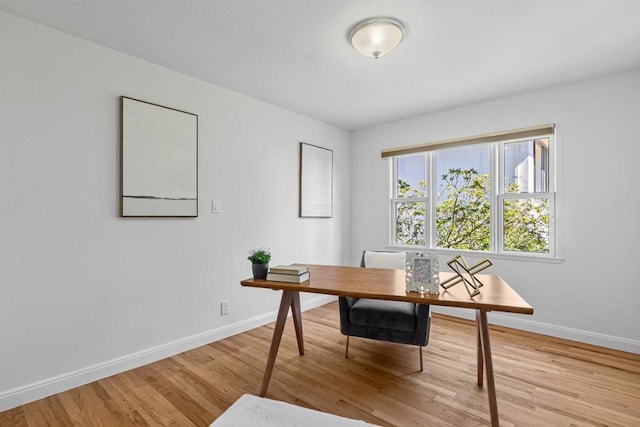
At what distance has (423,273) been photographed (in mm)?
1750

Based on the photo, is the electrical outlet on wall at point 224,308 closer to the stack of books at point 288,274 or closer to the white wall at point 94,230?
the white wall at point 94,230

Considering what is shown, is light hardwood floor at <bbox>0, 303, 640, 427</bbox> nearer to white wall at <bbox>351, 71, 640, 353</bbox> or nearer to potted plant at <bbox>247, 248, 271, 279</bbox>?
white wall at <bbox>351, 71, 640, 353</bbox>

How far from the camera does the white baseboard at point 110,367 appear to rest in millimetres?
1937

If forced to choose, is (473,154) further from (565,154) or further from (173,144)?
(173,144)

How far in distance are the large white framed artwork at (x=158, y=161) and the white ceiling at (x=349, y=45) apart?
43cm

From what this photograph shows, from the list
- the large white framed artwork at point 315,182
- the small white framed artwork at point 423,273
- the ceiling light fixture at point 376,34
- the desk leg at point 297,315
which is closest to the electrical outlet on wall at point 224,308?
the desk leg at point 297,315

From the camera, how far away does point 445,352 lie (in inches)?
105

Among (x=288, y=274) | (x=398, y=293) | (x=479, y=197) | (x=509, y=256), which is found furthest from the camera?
(x=479, y=197)

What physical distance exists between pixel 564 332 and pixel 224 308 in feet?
10.6

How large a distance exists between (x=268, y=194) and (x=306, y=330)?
4.89ft

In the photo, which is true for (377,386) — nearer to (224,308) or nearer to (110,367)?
(224,308)

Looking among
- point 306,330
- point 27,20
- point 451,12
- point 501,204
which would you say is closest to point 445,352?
point 306,330

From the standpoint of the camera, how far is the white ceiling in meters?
1.87

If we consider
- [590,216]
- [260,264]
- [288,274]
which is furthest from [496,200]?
[260,264]
